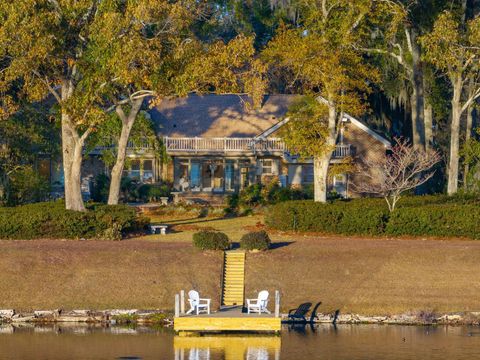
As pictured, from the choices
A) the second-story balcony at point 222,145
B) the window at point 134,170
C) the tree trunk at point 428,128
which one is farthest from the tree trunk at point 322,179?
the window at point 134,170

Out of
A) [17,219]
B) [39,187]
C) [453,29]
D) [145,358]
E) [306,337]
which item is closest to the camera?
[145,358]

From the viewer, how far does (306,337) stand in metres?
39.0

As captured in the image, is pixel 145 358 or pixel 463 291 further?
pixel 463 291

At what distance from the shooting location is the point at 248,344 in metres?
37.8

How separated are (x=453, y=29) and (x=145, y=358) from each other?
98.5 feet

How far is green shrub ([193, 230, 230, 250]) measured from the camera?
1897 inches

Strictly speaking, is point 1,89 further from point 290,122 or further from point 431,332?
point 431,332

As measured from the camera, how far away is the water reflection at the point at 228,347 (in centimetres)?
3534

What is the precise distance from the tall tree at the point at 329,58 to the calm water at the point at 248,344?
18.9 meters

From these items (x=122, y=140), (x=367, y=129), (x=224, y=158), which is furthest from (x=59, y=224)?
(x=367, y=129)

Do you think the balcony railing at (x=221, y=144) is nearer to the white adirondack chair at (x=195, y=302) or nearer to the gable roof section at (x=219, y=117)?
the gable roof section at (x=219, y=117)

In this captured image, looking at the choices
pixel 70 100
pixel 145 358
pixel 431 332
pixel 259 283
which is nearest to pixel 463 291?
pixel 431 332

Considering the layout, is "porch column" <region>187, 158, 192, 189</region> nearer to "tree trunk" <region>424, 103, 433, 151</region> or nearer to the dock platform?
"tree trunk" <region>424, 103, 433, 151</region>

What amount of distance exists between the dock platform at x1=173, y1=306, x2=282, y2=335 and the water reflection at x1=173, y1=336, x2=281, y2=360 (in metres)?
0.34
